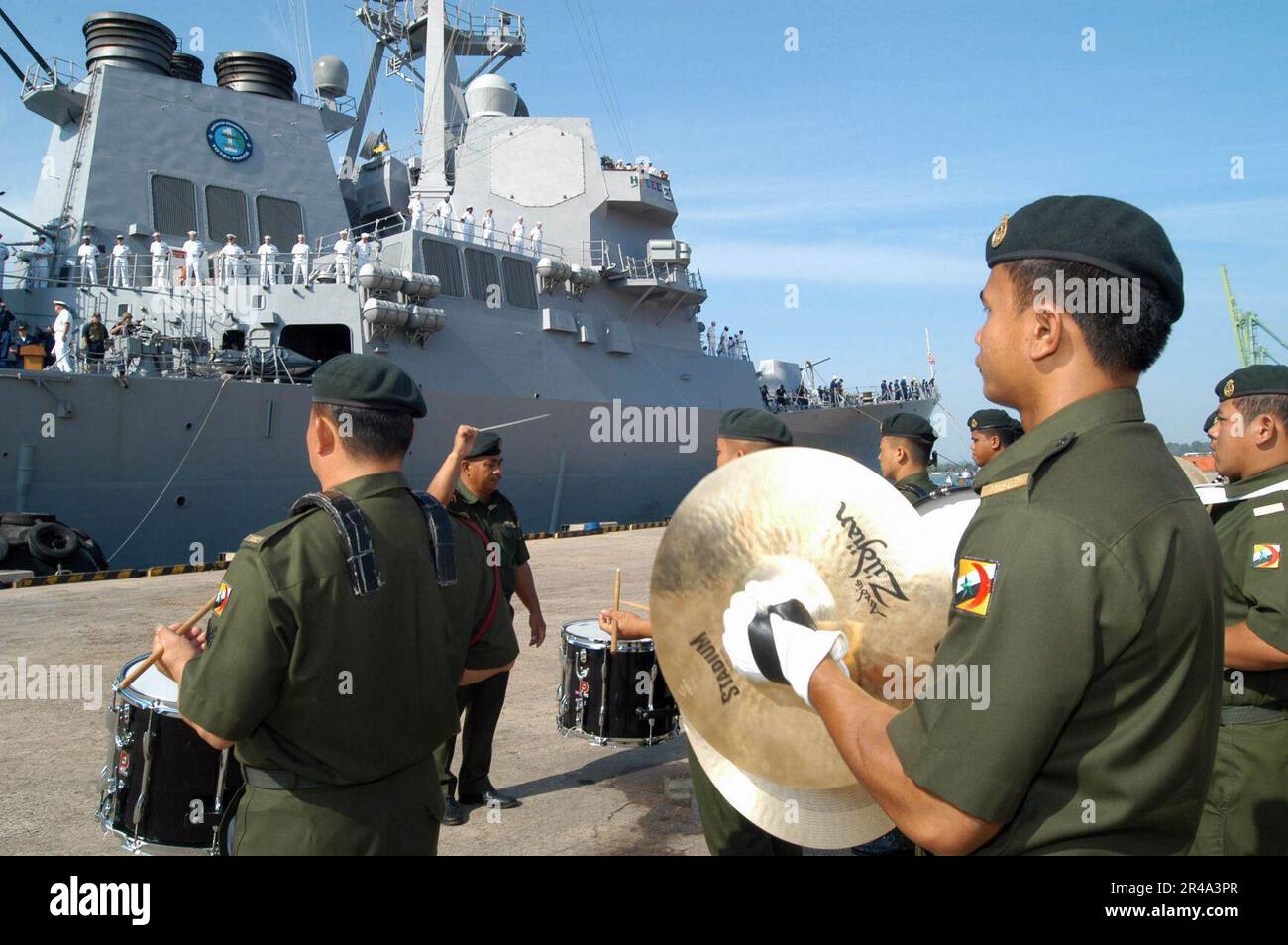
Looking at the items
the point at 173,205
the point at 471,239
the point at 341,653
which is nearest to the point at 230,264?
the point at 173,205

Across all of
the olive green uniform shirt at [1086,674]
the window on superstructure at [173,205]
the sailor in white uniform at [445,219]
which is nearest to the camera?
the olive green uniform shirt at [1086,674]

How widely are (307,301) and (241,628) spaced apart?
14.9 m

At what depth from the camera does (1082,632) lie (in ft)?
3.92

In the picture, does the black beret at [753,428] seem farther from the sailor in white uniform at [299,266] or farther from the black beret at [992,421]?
the sailor in white uniform at [299,266]

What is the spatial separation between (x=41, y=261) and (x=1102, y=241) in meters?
19.1

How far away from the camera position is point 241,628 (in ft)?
6.37

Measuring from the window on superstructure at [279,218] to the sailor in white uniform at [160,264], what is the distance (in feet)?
8.92

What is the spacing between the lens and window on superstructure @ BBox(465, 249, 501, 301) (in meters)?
17.7

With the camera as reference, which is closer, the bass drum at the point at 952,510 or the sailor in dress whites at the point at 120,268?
the bass drum at the point at 952,510

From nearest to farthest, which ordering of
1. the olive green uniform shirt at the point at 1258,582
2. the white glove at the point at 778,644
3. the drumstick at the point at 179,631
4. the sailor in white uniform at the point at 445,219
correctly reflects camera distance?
the white glove at the point at 778,644 < the drumstick at the point at 179,631 < the olive green uniform shirt at the point at 1258,582 < the sailor in white uniform at the point at 445,219

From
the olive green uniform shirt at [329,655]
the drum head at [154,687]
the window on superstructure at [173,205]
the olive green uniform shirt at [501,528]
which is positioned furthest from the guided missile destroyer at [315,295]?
the olive green uniform shirt at [329,655]

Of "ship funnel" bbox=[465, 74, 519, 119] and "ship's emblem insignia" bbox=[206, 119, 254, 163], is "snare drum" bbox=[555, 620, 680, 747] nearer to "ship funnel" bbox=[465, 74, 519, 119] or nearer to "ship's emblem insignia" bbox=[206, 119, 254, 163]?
"ship's emblem insignia" bbox=[206, 119, 254, 163]

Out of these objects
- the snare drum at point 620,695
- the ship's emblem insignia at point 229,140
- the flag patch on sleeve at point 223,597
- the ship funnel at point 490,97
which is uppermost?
the ship funnel at point 490,97

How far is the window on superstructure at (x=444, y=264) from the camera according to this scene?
1702 centimetres
